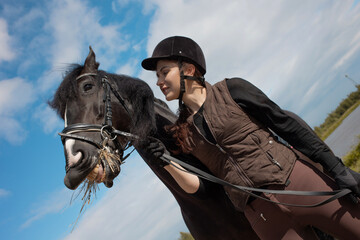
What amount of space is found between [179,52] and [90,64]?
1.17 meters

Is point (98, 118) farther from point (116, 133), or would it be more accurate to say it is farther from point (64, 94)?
point (64, 94)

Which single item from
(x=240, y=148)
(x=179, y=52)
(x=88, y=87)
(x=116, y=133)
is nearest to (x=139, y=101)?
(x=116, y=133)

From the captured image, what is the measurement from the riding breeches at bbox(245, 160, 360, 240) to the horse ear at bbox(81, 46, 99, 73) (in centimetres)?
231

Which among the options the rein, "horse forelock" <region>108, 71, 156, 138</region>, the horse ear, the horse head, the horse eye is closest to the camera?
the rein

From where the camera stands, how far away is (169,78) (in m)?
2.80

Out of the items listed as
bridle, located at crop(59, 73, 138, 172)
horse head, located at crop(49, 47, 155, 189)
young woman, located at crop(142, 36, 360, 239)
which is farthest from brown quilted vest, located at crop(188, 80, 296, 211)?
bridle, located at crop(59, 73, 138, 172)

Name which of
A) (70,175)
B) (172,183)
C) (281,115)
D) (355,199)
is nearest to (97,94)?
(70,175)

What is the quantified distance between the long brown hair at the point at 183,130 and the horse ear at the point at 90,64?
116cm

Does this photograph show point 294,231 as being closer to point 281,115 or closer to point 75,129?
point 281,115

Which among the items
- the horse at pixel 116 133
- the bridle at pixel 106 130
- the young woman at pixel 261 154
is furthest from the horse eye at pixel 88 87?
the young woman at pixel 261 154

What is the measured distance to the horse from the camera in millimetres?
2727

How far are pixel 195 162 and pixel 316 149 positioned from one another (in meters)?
1.26

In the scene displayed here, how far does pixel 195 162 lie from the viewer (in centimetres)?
310

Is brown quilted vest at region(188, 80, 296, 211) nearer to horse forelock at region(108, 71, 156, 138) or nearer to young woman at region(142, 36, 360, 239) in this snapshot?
young woman at region(142, 36, 360, 239)
